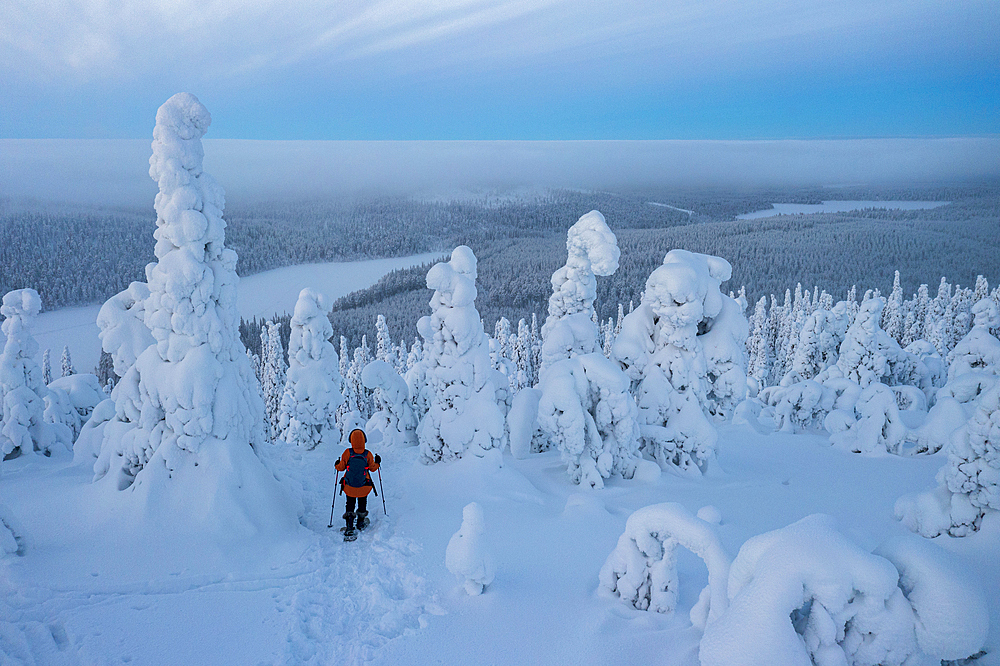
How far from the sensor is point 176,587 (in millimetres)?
7242

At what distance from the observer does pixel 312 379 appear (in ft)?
65.3

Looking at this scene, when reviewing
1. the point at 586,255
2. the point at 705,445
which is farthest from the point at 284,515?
the point at 586,255

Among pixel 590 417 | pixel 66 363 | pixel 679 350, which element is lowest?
pixel 66 363

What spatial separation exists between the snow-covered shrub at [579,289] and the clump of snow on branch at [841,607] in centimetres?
1308

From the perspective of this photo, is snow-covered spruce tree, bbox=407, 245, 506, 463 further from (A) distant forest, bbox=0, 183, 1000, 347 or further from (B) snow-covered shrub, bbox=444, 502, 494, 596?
(A) distant forest, bbox=0, 183, 1000, 347

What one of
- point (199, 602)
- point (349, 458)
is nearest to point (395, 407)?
point (349, 458)

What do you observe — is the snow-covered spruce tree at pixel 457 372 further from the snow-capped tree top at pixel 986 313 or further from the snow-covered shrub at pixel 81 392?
the snow-capped tree top at pixel 986 313

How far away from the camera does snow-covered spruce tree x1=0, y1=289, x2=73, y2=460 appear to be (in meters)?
15.6

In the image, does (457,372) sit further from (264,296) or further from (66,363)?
(264,296)

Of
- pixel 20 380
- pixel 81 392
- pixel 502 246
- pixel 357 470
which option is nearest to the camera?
pixel 357 470

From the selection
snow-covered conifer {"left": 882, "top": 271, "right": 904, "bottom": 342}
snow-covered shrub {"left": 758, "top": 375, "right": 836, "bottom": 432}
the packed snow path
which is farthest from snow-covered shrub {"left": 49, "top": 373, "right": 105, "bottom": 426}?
snow-covered conifer {"left": 882, "top": 271, "right": 904, "bottom": 342}

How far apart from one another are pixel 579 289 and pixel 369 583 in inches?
501

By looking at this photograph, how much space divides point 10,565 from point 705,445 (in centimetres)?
1455

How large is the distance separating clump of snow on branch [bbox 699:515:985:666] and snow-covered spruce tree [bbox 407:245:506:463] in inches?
405
